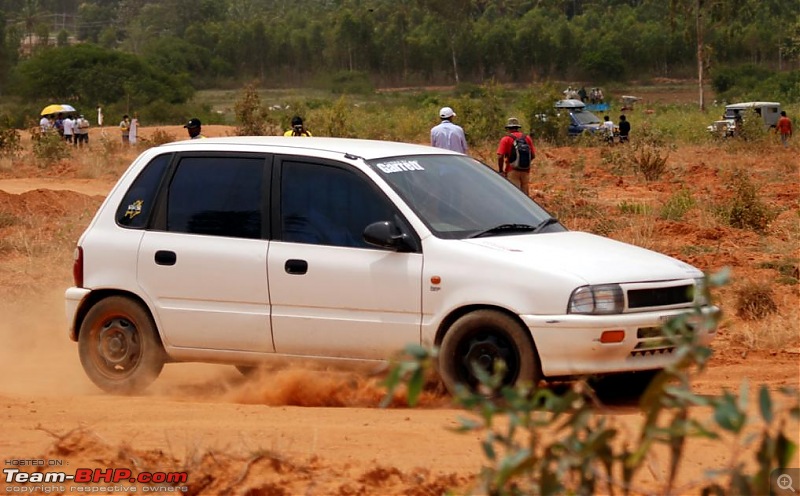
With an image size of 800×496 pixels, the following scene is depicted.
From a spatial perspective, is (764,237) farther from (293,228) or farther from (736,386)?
(293,228)

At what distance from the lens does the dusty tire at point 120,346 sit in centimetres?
809

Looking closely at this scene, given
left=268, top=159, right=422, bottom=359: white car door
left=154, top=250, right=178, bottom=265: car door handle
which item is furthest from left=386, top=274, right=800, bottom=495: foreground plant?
left=154, top=250, right=178, bottom=265: car door handle

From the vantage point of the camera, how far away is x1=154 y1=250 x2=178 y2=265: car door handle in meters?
7.95

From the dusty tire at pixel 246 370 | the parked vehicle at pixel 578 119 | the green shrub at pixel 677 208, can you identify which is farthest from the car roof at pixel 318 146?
the parked vehicle at pixel 578 119

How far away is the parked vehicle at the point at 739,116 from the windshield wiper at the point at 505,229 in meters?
27.4

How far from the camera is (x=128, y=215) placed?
8.28 m

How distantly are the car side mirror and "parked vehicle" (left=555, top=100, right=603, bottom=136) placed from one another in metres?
28.6

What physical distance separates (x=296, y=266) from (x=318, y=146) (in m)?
0.91

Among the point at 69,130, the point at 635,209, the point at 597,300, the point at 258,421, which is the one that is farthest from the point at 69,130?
the point at 597,300

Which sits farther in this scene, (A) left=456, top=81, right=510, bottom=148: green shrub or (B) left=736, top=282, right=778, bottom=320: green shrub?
(A) left=456, top=81, right=510, bottom=148: green shrub

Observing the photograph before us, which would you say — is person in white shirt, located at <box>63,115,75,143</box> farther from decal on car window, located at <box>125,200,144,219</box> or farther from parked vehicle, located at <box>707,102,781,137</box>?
decal on car window, located at <box>125,200,144,219</box>

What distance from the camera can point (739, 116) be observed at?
37.2 meters

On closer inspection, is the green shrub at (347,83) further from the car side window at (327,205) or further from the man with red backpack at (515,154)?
the car side window at (327,205)

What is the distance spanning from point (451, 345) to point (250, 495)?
6.82 feet
